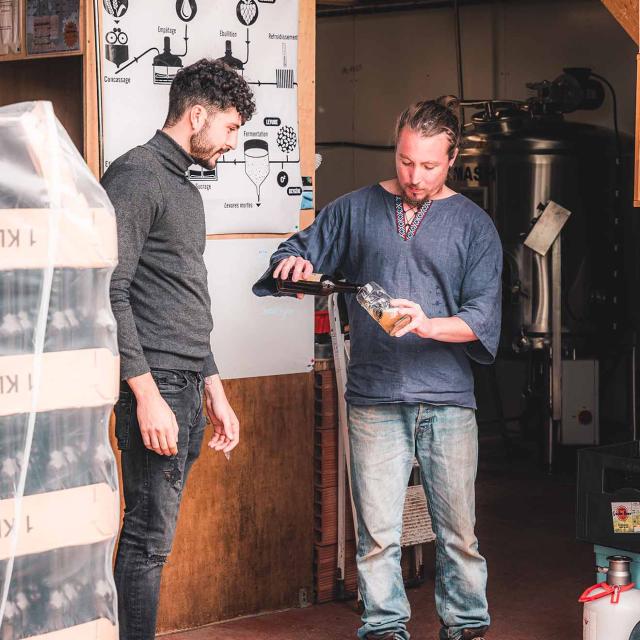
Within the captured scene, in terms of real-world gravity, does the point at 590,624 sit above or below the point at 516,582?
above

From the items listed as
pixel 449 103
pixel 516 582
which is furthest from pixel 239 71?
pixel 516 582

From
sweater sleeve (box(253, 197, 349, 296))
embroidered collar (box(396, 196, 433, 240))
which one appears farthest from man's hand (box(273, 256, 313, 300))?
embroidered collar (box(396, 196, 433, 240))

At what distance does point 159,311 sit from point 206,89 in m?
0.60

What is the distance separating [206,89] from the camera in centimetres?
288

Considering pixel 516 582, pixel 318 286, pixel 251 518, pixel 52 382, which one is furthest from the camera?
pixel 516 582

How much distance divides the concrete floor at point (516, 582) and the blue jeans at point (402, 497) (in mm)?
545

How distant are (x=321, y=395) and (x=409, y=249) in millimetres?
1001

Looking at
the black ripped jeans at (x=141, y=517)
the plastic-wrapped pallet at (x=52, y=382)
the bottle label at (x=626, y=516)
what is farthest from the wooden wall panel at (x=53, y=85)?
the bottle label at (x=626, y=516)

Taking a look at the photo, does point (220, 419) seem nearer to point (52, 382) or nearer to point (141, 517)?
point (141, 517)

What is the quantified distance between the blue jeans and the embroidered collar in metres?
0.52

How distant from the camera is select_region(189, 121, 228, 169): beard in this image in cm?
290

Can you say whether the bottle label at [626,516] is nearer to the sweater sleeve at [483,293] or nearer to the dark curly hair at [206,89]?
the sweater sleeve at [483,293]

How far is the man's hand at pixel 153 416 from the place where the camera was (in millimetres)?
2732

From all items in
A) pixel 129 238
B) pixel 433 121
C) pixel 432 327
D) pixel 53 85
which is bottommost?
pixel 432 327
